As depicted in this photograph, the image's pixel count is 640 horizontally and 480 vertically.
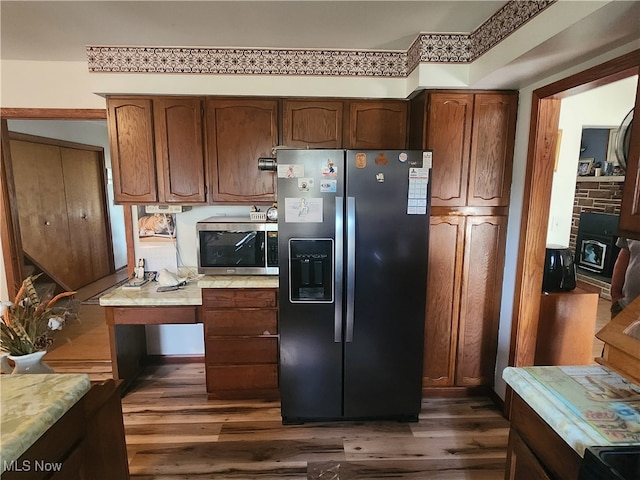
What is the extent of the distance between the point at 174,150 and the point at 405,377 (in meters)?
2.19

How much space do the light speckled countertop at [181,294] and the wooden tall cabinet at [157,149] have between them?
605 millimetres

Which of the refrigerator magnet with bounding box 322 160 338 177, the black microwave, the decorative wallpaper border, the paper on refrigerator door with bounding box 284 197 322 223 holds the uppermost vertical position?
the decorative wallpaper border

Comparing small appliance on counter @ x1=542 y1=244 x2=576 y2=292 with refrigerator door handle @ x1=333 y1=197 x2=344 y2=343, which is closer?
refrigerator door handle @ x1=333 y1=197 x2=344 y2=343

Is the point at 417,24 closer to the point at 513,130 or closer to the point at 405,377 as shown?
the point at 513,130

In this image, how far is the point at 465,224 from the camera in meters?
2.43

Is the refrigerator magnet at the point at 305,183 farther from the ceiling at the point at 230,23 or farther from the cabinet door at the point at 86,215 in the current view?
the cabinet door at the point at 86,215

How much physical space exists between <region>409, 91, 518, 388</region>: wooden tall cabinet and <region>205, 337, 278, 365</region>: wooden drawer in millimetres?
1125

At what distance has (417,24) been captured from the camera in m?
2.00

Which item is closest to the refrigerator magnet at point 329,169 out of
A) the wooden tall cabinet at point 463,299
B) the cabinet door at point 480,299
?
the wooden tall cabinet at point 463,299

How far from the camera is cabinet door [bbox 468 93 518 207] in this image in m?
2.31

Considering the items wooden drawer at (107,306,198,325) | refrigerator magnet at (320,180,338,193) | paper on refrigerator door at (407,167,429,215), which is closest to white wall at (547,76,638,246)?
paper on refrigerator door at (407,167,429,215)

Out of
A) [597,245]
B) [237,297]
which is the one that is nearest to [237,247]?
[237,297]

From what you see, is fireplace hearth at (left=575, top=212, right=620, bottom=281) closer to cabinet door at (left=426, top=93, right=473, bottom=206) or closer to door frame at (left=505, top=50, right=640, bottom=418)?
door frame at (left=505, top=50, right=640, bottom=418)

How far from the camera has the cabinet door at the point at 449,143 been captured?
2291mm
